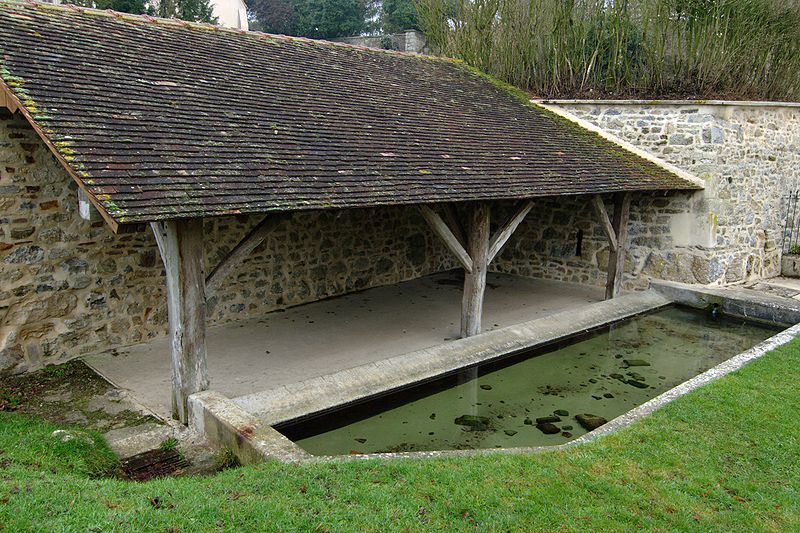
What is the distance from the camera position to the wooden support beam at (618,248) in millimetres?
8789

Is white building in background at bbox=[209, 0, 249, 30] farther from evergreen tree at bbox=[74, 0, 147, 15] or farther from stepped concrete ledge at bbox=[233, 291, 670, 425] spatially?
stepped concrete ledge at bbox=[233, 291, 670, 425]

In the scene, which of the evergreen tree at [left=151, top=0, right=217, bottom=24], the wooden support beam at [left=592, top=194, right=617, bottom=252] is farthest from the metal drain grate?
the evergreen tree at [left=151, top=0, right=217, bottom=24]

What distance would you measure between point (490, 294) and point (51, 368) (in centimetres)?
595

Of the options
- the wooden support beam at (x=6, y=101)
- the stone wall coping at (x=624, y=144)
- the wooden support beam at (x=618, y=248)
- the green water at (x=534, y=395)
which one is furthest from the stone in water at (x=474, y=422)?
the stone wall coping at (x=624, y=144)

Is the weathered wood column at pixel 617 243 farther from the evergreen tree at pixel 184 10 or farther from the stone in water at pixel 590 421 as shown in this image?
the evergreen tree at pixel 184 10

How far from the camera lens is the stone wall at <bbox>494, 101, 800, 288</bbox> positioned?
8945mm

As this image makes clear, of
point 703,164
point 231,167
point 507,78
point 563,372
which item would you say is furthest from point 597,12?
point 231,167

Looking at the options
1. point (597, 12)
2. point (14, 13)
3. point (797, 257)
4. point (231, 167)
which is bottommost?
point (797, 257)

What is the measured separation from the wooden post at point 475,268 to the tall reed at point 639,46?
16.7 ft

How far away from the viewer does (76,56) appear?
5.27 meters

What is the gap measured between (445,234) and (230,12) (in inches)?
832

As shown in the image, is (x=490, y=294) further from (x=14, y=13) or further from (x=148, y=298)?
(x=14, y=13)

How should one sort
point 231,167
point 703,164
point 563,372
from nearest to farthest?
point 231,167 → point 563,372 → point 703,164

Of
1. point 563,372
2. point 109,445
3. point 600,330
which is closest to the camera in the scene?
point 109,445
